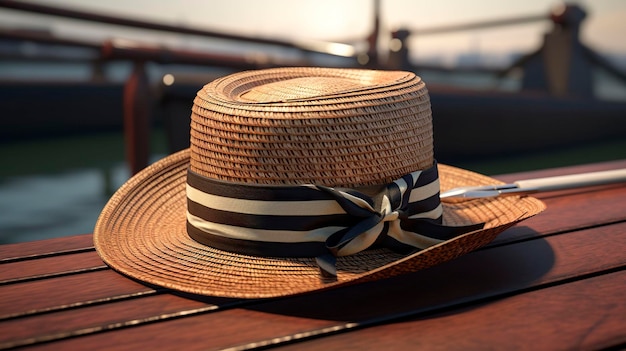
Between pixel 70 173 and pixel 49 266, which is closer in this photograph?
pixel 49 266

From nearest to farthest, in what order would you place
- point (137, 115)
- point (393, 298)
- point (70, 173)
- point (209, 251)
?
1. point (393, 298)
2. point (209, 251)
3. point (137, 115)
4. point (70, 173)

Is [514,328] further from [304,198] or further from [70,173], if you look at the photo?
[70,173]

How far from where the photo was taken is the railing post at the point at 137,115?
336cm

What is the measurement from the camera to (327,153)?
1147 millimetres

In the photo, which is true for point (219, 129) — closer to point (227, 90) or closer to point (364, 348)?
point (227, 90)

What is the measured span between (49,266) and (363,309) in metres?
0.65

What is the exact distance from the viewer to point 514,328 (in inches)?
38.7

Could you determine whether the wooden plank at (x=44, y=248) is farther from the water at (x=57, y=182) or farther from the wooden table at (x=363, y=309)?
the water at (x=57, y=182)

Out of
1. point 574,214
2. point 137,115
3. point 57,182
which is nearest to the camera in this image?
point 574,214

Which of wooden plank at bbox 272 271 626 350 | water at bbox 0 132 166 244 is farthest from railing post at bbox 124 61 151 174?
wooden plank at bbox 272 271 626 350

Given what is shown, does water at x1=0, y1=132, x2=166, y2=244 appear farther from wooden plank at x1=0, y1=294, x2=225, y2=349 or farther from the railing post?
wooden plank at x1=0, y1=294, x2=225, y2=349

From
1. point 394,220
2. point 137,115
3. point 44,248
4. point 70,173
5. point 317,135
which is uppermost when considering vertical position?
point 317,135

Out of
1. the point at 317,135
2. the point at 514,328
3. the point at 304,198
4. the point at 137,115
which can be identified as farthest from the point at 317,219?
the point at 137,115

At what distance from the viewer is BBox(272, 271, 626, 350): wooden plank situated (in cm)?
94
